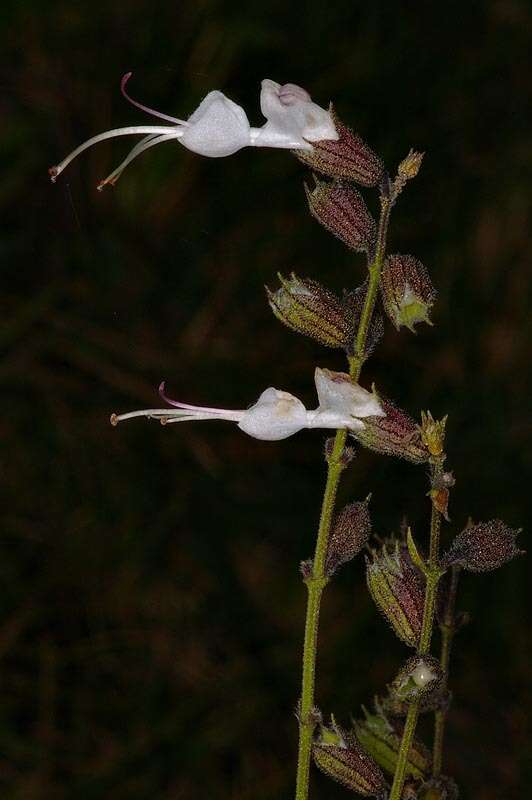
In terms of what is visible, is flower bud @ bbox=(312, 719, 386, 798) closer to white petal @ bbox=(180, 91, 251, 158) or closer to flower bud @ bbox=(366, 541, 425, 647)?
flower bud @ bbox=(366, 541, 425, 647)

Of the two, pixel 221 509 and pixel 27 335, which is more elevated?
pixel 27 335

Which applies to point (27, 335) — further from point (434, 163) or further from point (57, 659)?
point (434, 163)

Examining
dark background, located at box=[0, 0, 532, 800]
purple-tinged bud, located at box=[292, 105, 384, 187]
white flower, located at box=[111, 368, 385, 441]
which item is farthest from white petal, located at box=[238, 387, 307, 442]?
dark background, located at box=[0, 0, 532, 800]

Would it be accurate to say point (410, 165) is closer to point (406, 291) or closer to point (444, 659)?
point (406, 291)

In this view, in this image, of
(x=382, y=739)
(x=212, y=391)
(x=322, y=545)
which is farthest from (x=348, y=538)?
(x=212, y=391)

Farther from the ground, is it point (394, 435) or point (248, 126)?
point (248, 126)

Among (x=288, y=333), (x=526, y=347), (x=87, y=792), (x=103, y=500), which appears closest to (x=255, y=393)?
(x=288, y=333)
